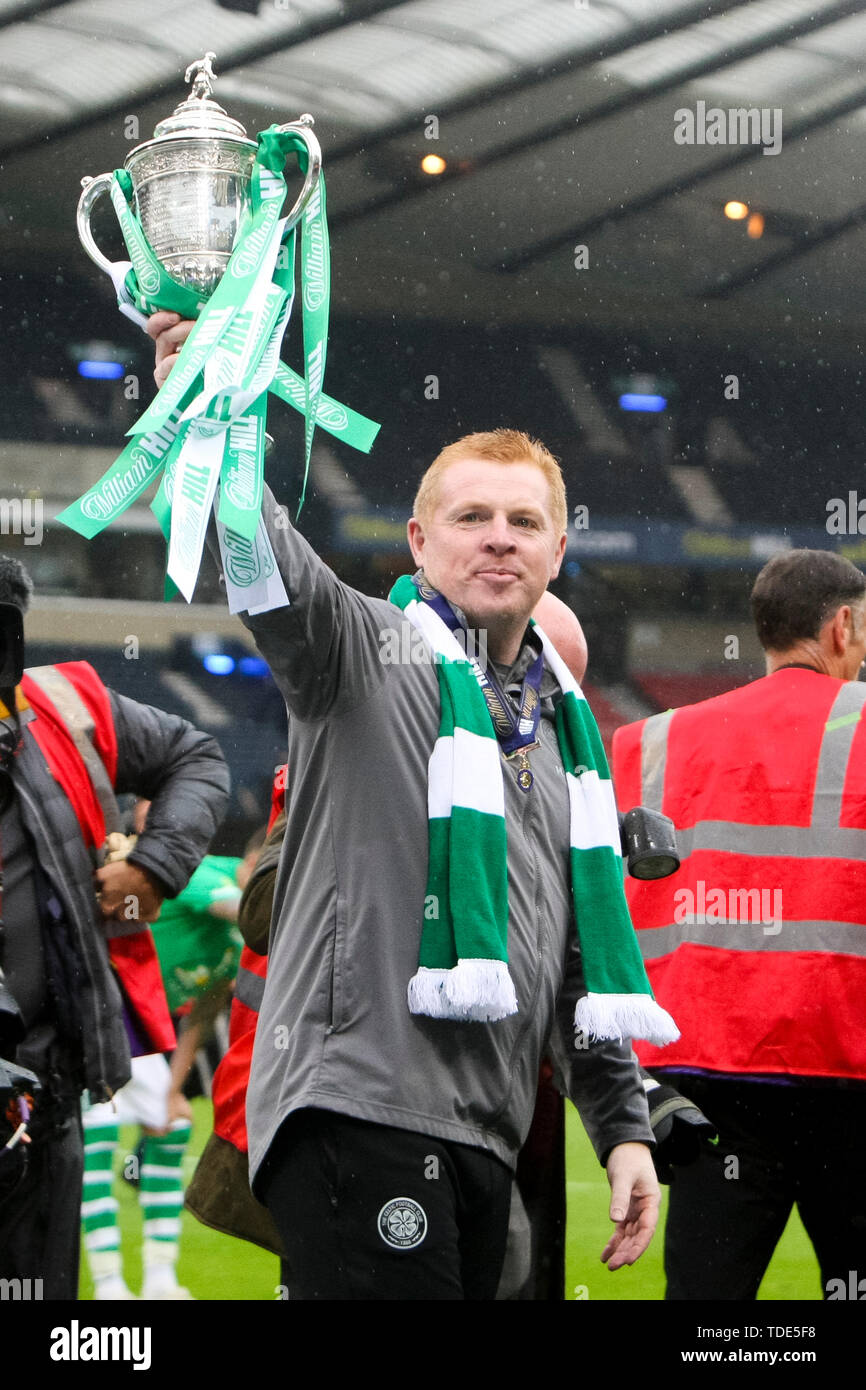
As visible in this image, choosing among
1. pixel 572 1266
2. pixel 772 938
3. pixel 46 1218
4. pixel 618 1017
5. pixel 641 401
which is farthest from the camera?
pixel 641 401

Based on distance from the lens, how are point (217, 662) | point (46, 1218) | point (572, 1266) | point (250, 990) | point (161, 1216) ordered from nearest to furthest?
point (46, 1218) → point (250, 990) → point (161, 1216) → point (572, 1266) → point (217, 662)

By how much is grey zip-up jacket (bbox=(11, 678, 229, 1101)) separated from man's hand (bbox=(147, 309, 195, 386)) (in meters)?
0.91

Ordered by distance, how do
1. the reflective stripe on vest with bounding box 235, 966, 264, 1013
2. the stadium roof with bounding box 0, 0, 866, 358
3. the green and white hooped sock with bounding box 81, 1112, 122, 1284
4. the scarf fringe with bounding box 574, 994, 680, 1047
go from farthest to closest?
the stadium roof with bounding box 0, 0, 866, 358, the green and white hooped sock with bounding box 81, 1112, 122, 1284, the reflective stripe on vest with bounding box 235, 966, 264, 1013, the scarf fringe with bounding box 574, 994, 680, 1047

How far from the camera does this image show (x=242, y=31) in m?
3.29

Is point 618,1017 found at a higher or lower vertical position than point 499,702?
lower

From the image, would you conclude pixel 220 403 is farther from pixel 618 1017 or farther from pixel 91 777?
pixel 91 777

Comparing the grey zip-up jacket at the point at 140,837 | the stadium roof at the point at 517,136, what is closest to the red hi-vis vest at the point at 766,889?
the grey zip-up jacket at the point at 140,837

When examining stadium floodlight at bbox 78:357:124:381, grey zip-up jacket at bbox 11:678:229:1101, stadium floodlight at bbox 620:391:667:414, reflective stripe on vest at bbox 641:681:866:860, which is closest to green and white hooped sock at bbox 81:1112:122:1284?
grey zip-up jacket at bbox 11:678:229:1101

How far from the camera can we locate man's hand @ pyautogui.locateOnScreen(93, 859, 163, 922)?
230cm

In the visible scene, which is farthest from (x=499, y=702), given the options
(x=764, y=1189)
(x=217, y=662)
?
(x=217, y=662)

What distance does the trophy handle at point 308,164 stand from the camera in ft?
5.01

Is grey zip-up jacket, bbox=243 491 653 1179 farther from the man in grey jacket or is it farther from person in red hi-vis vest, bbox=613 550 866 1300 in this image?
person in red hi-vis vest, bbox=613 550 866 1300

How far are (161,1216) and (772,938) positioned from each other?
4.35 feet

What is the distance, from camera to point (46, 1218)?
7.14ft
